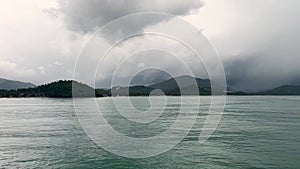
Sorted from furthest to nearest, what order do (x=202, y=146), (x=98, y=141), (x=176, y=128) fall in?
(x=176, y=128) < (x=98, y=141) < (x=202, y=146)

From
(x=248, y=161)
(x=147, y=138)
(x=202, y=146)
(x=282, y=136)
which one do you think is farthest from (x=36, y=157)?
(x=282, y=136)

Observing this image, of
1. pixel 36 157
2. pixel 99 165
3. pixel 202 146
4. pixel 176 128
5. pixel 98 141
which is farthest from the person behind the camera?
pixel 176 128

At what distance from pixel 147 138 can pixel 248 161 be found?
14.1 meters

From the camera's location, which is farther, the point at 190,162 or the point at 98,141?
the point at 98,141

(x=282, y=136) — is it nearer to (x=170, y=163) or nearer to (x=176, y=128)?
(x=176, y=128)

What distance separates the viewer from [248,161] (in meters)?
27.1

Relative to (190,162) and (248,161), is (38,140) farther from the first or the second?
(248,161)

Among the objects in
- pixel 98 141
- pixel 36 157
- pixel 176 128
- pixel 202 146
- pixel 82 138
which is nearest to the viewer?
pixel 36 157

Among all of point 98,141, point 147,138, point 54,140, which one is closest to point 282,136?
point 147,138

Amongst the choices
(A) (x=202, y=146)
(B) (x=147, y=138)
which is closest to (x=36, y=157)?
(B) (x=147, y=138)

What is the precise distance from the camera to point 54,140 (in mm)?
36906

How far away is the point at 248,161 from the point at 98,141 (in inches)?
669

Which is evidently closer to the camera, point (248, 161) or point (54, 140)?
point (248, 161)

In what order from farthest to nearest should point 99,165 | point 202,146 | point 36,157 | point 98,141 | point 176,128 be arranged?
1. point 176,128
2. point 98,141
3. point 202,146
4. point 36,157
5. point 99,165
